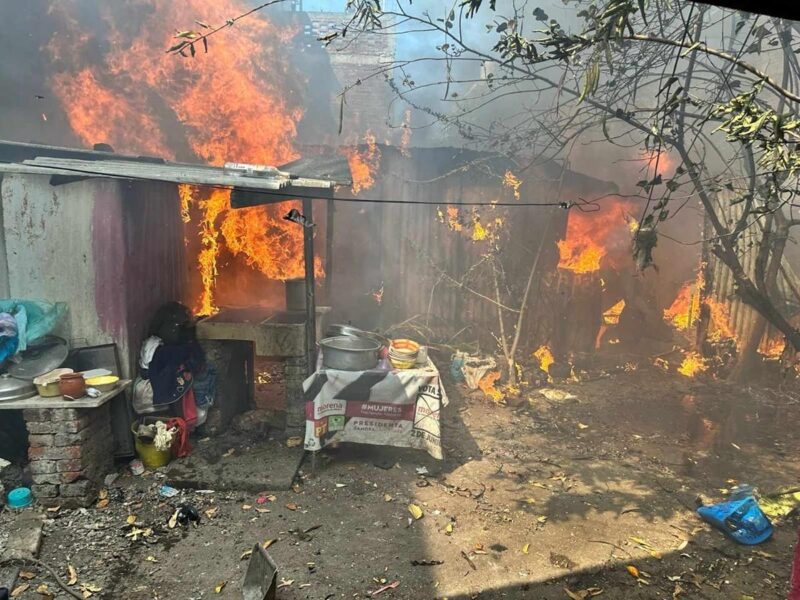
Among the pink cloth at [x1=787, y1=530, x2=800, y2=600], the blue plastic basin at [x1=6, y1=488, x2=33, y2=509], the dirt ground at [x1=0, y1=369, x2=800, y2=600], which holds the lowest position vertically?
the dirt ground at [x1=0, y1=369, x2=800, y2=600]

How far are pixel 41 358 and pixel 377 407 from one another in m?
4.27

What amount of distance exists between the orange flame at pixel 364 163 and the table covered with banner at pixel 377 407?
6.30 metres

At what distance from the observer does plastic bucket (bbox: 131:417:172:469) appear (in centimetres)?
630

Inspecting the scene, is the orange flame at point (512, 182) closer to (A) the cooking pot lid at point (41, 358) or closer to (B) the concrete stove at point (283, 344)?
(B) the concrete stove at point (283, 344)

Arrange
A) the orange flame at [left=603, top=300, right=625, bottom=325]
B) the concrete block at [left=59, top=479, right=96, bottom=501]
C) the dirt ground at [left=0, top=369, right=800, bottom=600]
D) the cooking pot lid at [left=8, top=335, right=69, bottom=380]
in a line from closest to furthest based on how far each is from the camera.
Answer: the dirt ground at [left=0, top=369, right=800, bottom=600] < the concrete block at [left=59, top=479, right=96, bottom=501] < the cooking pot lid at [left=8, top=335, right=69, bottom=380] < the orange flame at [left=603, top=300, right=625, bottom=325]

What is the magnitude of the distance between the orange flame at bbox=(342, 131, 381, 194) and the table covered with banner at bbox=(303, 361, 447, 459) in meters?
6.30

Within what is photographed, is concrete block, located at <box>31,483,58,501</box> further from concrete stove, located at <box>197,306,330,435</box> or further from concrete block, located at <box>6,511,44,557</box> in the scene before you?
concrete stove, located at <box>197,306,330,435</box>

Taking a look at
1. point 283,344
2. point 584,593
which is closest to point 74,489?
point 283,344

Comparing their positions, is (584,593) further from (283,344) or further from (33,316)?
(33,316)

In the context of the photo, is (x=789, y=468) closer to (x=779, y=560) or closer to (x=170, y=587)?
(x=779, y=560)

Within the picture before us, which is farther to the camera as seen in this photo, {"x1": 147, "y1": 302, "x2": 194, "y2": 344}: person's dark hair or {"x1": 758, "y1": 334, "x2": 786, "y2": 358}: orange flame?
{"x1": 758, "y1": 334, "x2": 786, "y2": 358}: orange flame

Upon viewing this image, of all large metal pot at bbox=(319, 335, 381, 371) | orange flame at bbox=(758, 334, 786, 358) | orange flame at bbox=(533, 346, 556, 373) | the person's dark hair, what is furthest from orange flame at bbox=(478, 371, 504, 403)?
orange flame at bbox=(758, 334, 786, 358)

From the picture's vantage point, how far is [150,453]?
6.30m

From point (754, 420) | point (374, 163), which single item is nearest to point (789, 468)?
point (754, 420)
